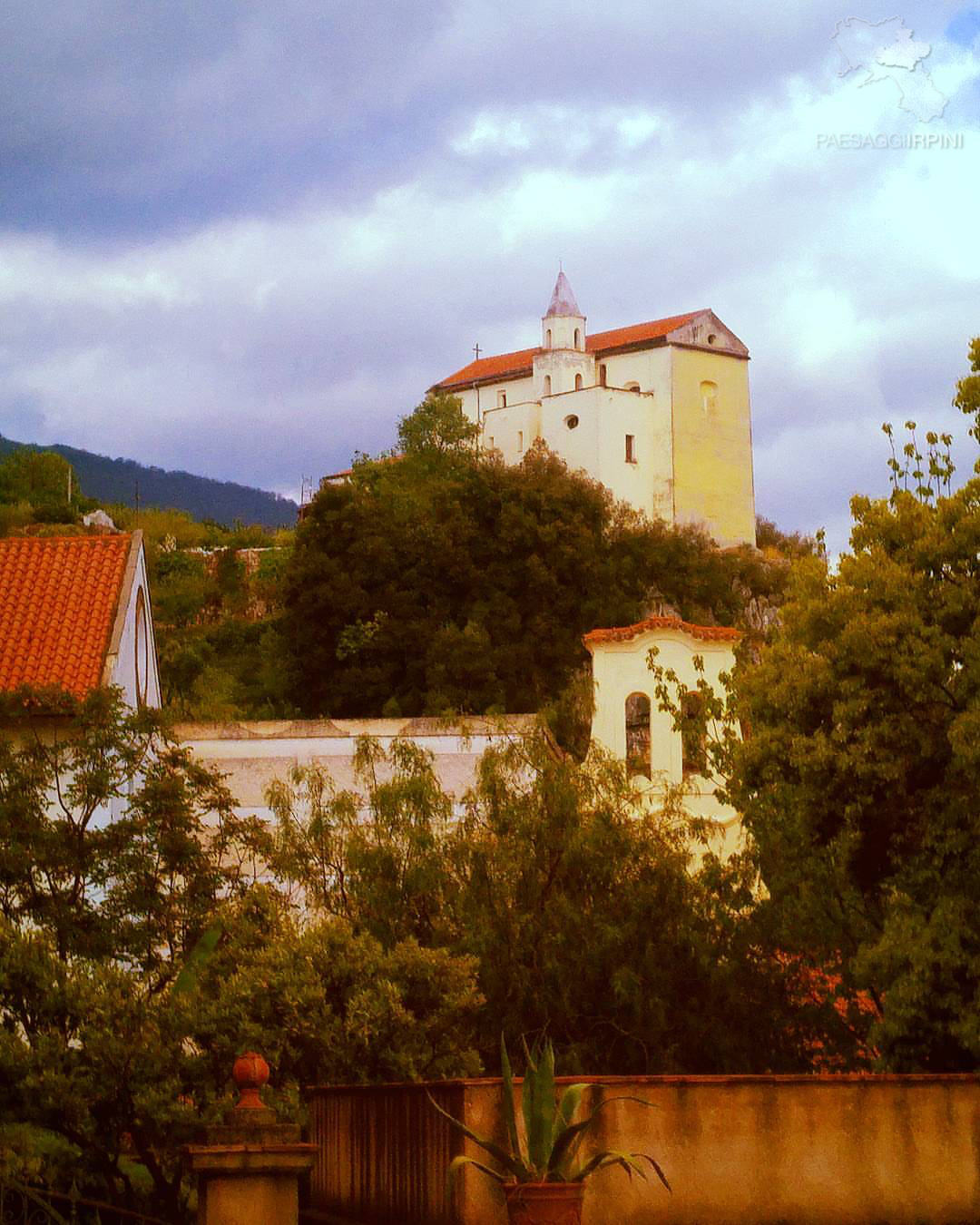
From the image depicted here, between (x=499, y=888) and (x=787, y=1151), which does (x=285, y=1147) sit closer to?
(x=787, y=1151)

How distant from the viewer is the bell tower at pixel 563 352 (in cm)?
8444

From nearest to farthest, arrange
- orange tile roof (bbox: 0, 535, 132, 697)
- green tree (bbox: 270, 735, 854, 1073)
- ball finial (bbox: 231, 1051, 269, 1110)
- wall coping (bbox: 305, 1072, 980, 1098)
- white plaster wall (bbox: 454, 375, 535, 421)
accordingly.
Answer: ball finial (bbox: 231, 1051, 269, 1110), wall coping (bbox: 305, 1072, 980, 1098), green tree (bbox: 270, 735, 854, 1073), orange tile roof (bbox: 0, 535, 132, 697), white plaster wall (bbox: 454, 375, 535, 421)

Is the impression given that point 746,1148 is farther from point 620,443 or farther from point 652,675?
point 620,443

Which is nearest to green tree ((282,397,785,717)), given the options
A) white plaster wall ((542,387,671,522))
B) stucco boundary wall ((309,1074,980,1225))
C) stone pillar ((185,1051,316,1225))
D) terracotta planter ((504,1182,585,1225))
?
white plaster wall ((542,387,671,522))

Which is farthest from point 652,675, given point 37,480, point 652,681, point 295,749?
point 37,480

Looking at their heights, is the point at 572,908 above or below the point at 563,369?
below

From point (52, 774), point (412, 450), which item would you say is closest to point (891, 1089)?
point (52, 774)

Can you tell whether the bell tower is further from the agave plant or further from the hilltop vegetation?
the agave plant

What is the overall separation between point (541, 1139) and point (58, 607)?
49.3ft

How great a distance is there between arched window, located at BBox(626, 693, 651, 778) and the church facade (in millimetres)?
33092

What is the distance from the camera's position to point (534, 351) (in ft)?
286

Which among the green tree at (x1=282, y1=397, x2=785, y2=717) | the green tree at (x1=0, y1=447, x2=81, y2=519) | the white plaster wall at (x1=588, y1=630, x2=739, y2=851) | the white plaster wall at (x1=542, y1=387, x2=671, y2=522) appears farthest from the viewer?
the green tree at (x1=0, y1=447, x2=81, y2=519)

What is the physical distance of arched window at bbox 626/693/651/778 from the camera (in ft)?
104

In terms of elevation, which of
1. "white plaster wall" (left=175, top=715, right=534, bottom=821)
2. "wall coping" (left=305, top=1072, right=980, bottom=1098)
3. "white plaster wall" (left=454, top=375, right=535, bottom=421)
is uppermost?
"white plaster wall" (left=454, top=375, right=535, bottom=421)
